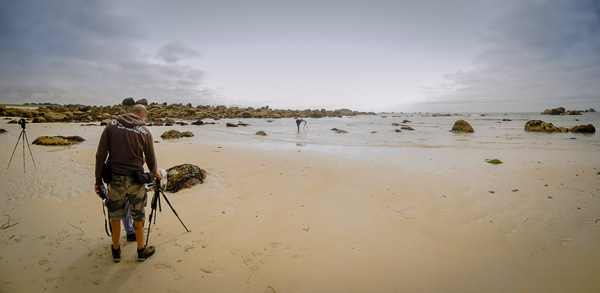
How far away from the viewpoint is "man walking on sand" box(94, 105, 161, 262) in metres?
3.03

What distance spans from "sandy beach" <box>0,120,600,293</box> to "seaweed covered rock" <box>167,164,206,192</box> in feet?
0.81

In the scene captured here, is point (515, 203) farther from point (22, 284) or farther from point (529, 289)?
point (22, 284)

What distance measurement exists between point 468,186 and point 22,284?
9.14 meters

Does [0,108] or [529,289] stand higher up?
[0,108]

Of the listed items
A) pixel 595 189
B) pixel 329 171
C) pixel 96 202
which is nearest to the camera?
pixel 96 202

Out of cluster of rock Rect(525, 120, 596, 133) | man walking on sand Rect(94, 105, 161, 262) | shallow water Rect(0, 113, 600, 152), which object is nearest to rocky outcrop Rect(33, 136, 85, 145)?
shallow water Rect(0, 113, 600, 152)

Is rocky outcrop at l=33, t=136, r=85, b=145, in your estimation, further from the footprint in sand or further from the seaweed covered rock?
the footprint in sand

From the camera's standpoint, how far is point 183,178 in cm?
600

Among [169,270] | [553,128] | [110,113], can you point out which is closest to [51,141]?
[169,270]

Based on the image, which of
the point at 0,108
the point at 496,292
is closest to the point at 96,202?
the point at 496,292

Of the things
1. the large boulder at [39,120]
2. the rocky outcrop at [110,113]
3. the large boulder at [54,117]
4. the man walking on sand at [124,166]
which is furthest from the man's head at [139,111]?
the large boulder at [54,117]

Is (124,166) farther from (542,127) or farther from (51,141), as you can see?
(542,127)

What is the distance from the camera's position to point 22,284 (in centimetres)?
265

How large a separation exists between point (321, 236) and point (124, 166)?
10.6 ft
